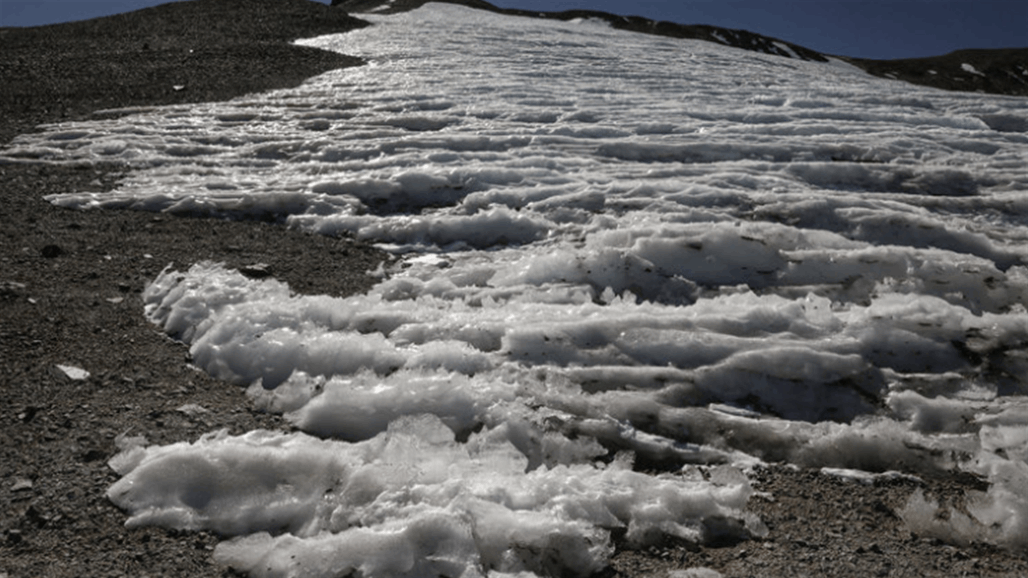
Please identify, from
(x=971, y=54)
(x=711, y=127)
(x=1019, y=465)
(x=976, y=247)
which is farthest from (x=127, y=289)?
(x=971, y=54)

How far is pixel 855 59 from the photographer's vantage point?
37.4 m

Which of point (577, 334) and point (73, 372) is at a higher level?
point (577, 334)

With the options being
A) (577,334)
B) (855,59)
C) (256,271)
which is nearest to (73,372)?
(256,271)

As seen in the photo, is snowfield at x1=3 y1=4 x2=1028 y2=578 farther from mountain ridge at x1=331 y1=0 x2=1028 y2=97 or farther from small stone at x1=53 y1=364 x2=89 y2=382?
mountain ridge at x1=331 y1=0 x2=1028 y2=97

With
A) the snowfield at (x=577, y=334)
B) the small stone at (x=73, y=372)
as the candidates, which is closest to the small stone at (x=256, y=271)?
the snowfield at (x=577, y=334)

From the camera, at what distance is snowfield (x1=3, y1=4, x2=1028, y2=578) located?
2.73 meters

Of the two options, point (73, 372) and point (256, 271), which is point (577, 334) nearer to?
point (256, 271)

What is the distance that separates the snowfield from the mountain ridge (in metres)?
24.5

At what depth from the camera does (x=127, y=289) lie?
187 inches

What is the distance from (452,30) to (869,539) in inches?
887

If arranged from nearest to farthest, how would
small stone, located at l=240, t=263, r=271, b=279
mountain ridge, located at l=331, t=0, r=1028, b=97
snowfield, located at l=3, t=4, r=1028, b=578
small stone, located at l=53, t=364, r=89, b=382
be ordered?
snowfield, located at l=3, t=4, r=1028, b=578, small stone, located at l=53, t=364, r=89, b=382, small stone, located at l=240, t=263, r=271, b=279, mountain ridge, located at l=331, t=0, r=1028, b=97

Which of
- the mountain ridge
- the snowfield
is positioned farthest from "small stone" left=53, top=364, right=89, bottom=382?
the mountain ridge

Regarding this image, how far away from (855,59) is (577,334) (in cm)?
4044

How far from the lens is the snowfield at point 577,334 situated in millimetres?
2732
